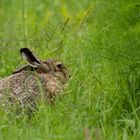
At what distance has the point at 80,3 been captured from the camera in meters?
11.1

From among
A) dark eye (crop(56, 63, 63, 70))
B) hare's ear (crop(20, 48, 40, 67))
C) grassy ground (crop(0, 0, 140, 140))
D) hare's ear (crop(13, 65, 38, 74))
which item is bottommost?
grassy ground (crop(0, 0, 140, 140))

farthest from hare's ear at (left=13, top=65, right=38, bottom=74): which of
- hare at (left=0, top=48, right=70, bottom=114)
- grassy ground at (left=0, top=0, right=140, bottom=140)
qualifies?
grassy ground at (left=0, top=0, right=140, bottom=140)

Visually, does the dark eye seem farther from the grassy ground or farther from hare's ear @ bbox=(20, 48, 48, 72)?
hare's ear @ bbox=(20, 48, 48, 72)

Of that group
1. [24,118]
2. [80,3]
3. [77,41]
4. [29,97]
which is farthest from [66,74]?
[80,3]

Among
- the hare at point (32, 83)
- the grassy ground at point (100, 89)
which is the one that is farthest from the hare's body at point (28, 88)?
the grassy ground at point (100, 89)

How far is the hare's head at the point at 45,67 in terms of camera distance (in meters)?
7.91

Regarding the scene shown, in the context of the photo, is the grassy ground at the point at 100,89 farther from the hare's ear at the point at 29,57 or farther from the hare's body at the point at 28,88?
the hare's ear at the point at 29,57

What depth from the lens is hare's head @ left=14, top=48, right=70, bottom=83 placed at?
26.0ft

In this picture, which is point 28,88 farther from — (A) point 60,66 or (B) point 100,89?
(A) point 60,66

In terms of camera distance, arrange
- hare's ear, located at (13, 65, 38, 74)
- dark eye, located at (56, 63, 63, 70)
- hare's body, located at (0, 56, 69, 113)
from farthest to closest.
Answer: dark eye, located at (56, 63, 63, 70) → hare's ear, located at (13, 65, 38, 74) → hare's body, located at (0, 56, 69, 113)

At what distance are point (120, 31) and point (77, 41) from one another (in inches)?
60.8

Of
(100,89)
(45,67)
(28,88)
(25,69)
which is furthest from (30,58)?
(100,89)

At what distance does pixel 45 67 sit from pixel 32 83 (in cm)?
66

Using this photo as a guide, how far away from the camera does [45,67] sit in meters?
8.12
